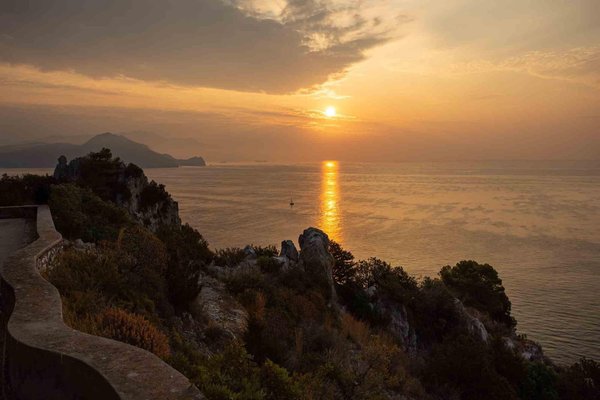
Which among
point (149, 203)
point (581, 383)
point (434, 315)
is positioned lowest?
point (581, 383)

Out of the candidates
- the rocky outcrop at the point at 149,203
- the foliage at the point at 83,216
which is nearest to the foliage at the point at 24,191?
the foliage at the point at 83,216

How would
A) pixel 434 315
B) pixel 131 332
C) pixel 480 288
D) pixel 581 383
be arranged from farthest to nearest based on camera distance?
pixel 480 288
pixel 434 315
pixel 581 383
pixel 131 332

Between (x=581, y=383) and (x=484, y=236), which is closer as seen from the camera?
(x=581, y=383)

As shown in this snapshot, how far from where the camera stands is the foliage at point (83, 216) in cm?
1473

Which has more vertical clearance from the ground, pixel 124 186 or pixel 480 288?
pixel 124 186

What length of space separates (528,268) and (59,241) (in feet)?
189

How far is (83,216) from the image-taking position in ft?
52.6

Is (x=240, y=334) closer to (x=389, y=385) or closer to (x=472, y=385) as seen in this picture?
(x=389, y=385)

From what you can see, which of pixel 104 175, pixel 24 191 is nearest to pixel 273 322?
pixel 24 191

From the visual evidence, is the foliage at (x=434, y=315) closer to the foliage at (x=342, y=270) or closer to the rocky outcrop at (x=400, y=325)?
the rocky outcrop at (x=400, y=325)

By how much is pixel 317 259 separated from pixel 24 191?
18.4 meters

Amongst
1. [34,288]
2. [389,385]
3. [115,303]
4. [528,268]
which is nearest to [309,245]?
[389,385]

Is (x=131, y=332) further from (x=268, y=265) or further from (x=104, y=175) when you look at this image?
(x=104, y=175)

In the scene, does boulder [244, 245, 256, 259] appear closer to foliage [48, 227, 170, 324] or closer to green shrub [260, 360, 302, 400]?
foliage [48, 227, 170, 324]
